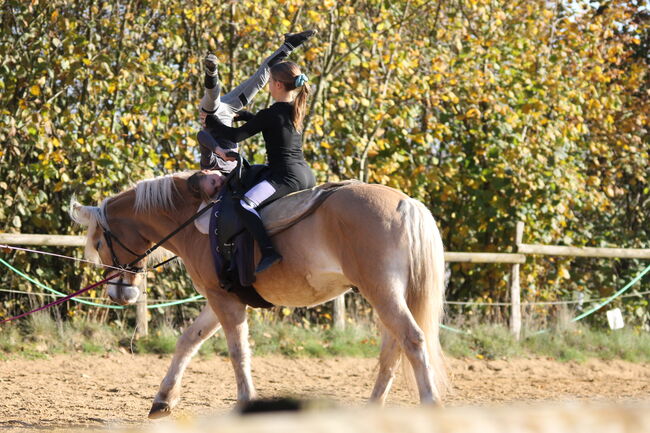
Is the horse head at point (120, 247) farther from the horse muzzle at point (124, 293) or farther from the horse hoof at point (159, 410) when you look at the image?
the horse hoof at point (159, 410)

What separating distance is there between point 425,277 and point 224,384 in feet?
12.1

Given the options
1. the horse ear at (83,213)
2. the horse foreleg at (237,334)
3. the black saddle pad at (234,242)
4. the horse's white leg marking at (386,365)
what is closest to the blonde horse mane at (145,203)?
the horse ear at (83,213)

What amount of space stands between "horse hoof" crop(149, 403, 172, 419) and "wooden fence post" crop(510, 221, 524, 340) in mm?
Result: 6242

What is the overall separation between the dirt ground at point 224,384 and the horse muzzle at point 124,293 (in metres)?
0.90

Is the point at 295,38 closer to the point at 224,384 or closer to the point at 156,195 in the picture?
the point at 156,195

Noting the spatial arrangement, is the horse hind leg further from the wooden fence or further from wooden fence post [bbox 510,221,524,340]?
wooden fence post [bbox 510,221,524,340]

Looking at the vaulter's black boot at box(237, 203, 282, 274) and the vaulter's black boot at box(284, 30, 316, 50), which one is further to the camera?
the vaulter's black boot at box(284, 30, 316, 50)

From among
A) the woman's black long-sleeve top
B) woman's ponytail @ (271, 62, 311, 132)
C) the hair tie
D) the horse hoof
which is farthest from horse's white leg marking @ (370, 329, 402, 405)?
the hair tie

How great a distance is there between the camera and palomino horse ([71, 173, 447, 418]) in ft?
16.6

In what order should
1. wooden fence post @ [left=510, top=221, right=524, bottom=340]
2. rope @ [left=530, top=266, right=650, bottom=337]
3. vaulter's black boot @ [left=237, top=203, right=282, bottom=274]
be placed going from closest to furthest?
vaulter's black boot @ [left=237, top=203, right=282, bottom=274], wooden fence post @ [left=510, top=221, right=524, bottom=340], rope @ [left=530, top=266, right=650, bottom=337]

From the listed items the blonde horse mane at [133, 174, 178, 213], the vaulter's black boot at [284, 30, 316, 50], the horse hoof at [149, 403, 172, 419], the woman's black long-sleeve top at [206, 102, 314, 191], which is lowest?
the horse hoof at [149, 403, 172, 419]

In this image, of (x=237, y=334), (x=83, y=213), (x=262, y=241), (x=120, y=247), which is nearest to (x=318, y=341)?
(x=120, y=247)

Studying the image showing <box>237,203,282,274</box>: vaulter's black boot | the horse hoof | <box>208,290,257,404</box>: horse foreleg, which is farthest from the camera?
the horse hoof

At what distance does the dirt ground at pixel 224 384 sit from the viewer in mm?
6574
